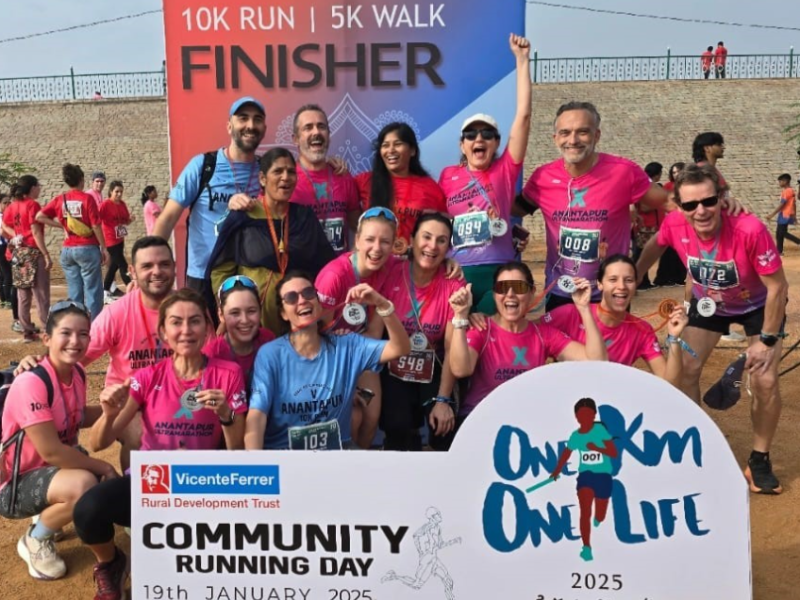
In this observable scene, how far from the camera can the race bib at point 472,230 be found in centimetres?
391

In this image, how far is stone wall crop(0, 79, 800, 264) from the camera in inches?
848

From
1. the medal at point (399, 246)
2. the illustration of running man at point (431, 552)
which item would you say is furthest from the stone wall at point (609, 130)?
the illustration of running man at point (431, 552)

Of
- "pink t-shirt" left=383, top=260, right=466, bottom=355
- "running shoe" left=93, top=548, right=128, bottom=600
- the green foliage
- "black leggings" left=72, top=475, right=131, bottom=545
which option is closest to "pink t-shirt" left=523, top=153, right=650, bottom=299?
"pink t-shirt" left=383, top=260, right=466, bottom=355

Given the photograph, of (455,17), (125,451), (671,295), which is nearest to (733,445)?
(455,17)

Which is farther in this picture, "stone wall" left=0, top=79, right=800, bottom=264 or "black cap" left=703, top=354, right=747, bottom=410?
"stone wall" left=0, top=79, right=800, bottom=264

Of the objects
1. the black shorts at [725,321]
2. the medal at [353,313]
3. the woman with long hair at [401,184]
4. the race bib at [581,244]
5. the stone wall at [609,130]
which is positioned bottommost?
the black shorts at [725,321]

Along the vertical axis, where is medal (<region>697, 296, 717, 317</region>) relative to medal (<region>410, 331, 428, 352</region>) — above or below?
above

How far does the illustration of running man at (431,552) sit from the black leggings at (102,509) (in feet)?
4.06

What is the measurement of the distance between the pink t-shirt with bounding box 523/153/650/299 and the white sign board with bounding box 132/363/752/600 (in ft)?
5.32

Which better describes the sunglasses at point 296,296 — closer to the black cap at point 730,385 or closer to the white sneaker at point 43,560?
the white sneaker at point 43,560

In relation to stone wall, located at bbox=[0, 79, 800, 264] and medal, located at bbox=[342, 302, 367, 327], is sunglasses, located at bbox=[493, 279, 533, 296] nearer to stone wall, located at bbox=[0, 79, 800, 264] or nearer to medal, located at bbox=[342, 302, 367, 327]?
medal, located at bbox=[342, 302, 367, 327]

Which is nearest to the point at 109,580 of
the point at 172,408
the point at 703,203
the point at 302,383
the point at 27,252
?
the point at 172,408

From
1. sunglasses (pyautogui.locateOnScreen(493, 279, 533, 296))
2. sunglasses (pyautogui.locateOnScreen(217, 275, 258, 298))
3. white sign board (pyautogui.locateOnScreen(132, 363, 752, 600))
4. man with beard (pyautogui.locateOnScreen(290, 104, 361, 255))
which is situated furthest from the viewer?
man with beard (pyautogui.locateOnScreen(290, 104, 361, 255))

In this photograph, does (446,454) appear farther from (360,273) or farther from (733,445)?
(733,445)
